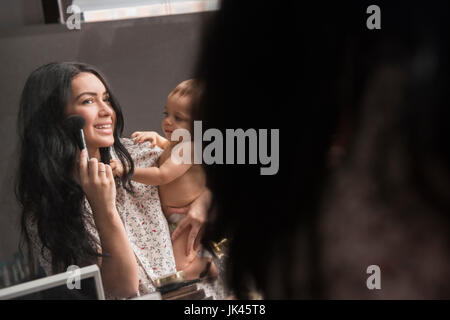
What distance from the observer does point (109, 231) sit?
1.52 metres

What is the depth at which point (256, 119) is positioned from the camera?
428mm

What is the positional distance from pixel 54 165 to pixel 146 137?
0.33 meters

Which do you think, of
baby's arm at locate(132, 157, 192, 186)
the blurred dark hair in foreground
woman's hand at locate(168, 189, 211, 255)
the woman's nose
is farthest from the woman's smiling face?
the blurred dark hair in foreground

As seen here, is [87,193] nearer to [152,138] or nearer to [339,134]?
[152,138]

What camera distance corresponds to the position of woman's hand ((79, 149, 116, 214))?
4.90ft

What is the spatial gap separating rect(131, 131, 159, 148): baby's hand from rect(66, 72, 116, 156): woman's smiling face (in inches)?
3.2

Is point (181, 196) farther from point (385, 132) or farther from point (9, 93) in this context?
point (385, 132)

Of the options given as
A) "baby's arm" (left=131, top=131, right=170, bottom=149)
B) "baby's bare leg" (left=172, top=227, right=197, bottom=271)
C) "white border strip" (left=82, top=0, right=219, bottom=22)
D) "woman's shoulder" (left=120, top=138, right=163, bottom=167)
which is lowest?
"baby's bare leg" (left=172, top=227, right=197, bottom=271)

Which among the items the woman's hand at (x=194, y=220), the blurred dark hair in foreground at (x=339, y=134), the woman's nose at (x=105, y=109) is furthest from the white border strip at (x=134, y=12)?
the blurred dark hair in foreground at (x=339, y=134)

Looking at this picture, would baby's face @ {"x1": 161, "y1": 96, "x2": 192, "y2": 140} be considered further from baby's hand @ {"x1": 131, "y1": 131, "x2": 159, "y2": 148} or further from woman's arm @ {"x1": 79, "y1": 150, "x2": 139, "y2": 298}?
woman's arm @ {"x1": 79, "y1": 150, "x2": 139, "y2": 298}

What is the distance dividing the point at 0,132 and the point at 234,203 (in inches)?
51.7

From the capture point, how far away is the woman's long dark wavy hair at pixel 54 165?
1.46 meters

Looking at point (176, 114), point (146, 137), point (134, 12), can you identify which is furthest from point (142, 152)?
point (134, 12)

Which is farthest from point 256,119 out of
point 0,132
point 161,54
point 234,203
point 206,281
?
point 0,132
